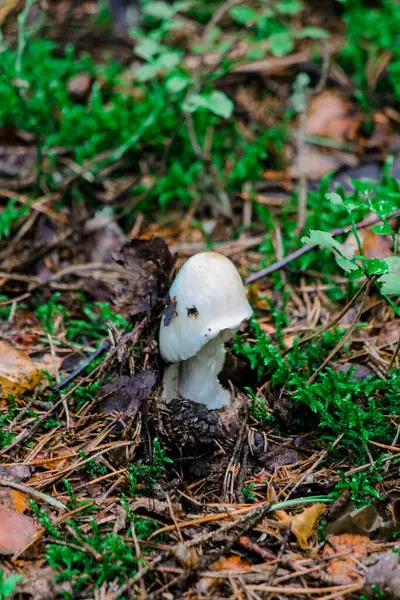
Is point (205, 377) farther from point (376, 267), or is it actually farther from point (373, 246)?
point (373, 246)

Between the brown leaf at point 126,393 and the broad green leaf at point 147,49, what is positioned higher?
the broad green leaf at point 147,49

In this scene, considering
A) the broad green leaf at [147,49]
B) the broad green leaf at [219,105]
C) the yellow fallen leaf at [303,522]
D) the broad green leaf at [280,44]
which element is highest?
the broad green leaf at [147,49]

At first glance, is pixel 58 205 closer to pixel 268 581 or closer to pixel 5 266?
pixel 5 266

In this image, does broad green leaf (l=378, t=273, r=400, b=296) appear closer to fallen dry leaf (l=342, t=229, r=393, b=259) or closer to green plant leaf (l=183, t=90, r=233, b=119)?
fallen dry leaf (l=342, t=229, r=393, b=259)

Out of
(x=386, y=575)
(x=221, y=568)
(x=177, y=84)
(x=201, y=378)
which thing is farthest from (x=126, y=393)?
(x=177, y=84)

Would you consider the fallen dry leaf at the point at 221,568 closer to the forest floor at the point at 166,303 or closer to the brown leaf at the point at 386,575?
the forest floor at the point at 166,303

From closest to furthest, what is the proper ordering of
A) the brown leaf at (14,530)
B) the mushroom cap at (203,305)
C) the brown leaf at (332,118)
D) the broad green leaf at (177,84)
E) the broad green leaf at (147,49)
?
1. the brown leaf at (14,530)
2. the mushroom cap at (203,305)
3. the broad green leaf at (177,84)
4. the broad green leaf at (147,49)
5. the brown leaf at (332,118)

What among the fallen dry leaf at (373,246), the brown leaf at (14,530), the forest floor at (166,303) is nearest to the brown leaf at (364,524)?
the forest floor at (166,303)
